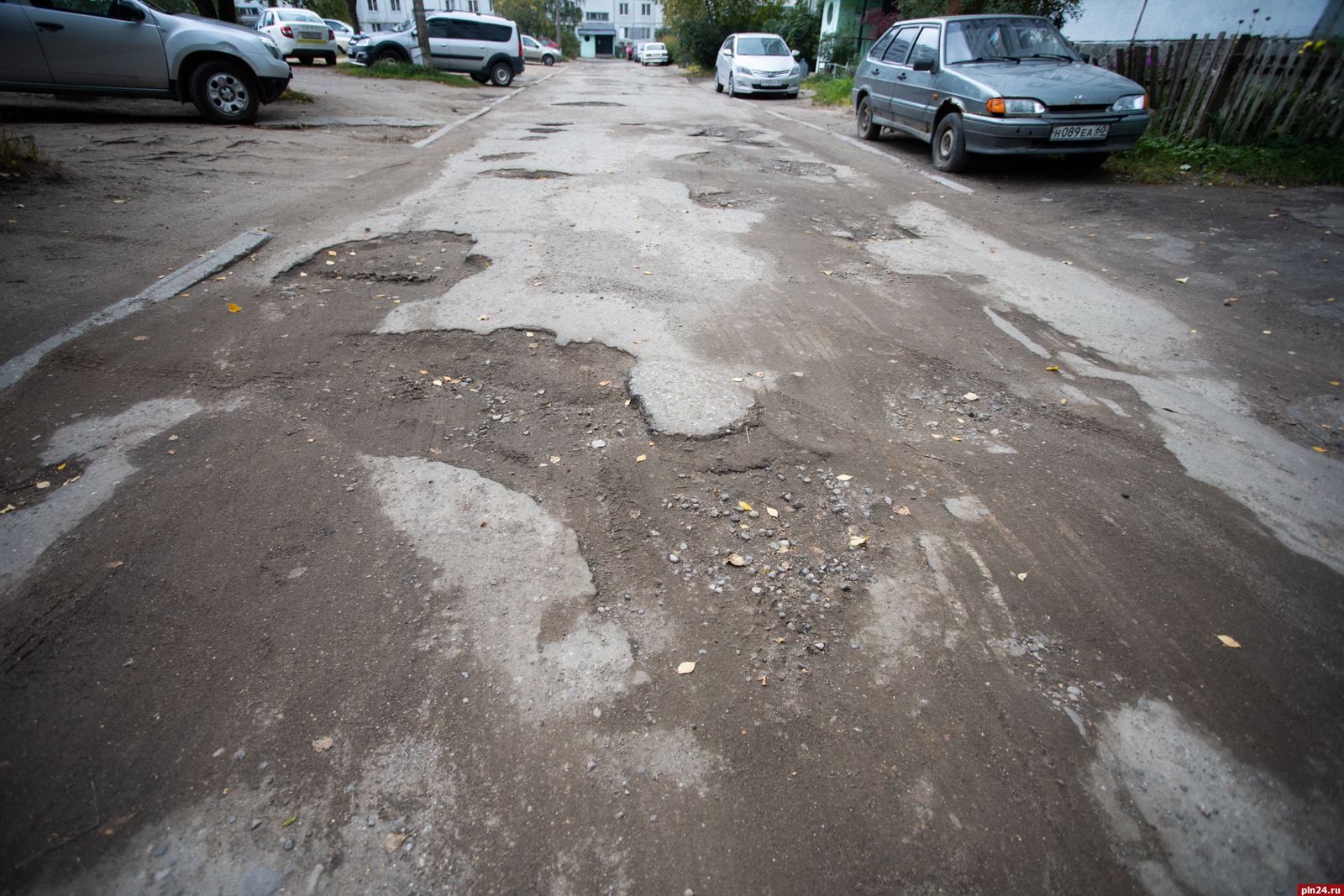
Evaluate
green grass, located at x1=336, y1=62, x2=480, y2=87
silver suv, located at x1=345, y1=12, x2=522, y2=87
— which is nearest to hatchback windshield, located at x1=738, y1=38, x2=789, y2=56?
silver suv, located at x1=345, y1=12, x2=522, y2=87

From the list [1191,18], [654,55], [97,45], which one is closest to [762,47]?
[1191,18]

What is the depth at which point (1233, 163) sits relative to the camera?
288 inches

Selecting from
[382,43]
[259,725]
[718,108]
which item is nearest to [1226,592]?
[259,725]

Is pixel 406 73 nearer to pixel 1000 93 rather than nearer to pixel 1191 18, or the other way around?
pixel 1000 93

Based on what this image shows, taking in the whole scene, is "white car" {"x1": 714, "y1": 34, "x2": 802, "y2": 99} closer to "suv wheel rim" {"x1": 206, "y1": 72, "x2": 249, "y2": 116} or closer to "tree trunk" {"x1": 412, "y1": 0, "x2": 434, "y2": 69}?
"tree trunk" {"x1": 412, "y1": 0, "x2": 434, "y2": 69}

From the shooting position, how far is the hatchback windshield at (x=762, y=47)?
18.5m

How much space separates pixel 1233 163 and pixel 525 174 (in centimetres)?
837

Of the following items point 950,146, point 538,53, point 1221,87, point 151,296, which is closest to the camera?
point 151,296

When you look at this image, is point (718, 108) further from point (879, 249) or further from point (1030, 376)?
point (1030, 376)

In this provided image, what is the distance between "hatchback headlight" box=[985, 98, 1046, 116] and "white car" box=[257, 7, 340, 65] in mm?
20466

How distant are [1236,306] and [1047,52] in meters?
5.38

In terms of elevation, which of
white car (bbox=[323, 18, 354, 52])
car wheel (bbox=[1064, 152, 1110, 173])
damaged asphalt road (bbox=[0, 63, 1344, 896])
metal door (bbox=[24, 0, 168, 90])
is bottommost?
damaged asphalt road (bbox=[0, 63, 1344, 896])

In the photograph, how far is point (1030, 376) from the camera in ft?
11.4

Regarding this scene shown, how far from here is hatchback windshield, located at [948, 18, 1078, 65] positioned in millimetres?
7816
